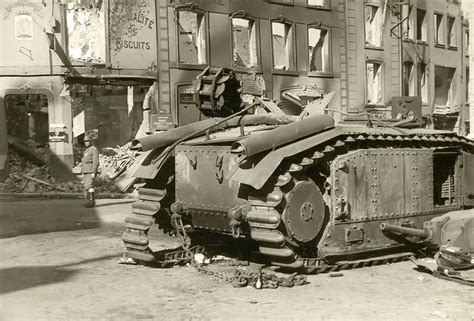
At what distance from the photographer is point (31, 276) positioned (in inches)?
315

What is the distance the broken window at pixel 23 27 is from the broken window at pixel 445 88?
22.7m

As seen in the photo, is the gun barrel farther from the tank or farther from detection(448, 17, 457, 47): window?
detection(448, 17, 457, 47): window

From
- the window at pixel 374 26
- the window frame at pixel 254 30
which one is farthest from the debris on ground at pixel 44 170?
the window at pixel 374 26

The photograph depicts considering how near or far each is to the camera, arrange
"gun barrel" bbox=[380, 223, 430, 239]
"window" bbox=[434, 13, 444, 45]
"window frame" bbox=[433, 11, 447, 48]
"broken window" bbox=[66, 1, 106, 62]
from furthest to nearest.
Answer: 1. "window" bbox=[434, 13, 444, 45]
2. "window frame" bbox=[433, 11, 447, 48]
3. "broken window" bbox=[66, 1, 106, 62]
4. "gun barrel" bbox=[380, 223, 430, 239]

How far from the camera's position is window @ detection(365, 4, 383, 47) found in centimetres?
3120

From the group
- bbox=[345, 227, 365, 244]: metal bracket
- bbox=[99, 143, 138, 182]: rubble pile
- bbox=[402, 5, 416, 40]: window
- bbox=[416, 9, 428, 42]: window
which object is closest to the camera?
bbox=[345, 227, 365, 244]: metal bracket

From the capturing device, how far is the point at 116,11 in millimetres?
23062

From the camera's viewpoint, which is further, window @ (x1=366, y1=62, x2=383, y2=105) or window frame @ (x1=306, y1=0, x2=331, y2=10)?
window @ (x1=366, y1=62, x2=383, y2=105)


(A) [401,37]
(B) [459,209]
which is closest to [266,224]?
(B) [459,209]

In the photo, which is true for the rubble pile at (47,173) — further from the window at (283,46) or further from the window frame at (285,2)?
the window frame at (285,2)

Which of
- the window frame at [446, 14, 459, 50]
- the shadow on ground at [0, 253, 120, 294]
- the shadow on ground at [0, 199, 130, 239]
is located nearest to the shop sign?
the shadow on ground at [0, 199, 130, 239]

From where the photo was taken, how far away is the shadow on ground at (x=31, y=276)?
→ 7.48 meters

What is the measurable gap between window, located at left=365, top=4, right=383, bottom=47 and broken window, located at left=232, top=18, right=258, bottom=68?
275 inches

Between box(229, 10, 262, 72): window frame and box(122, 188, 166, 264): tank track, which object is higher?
box(229, 10, 262, 72): window frame
